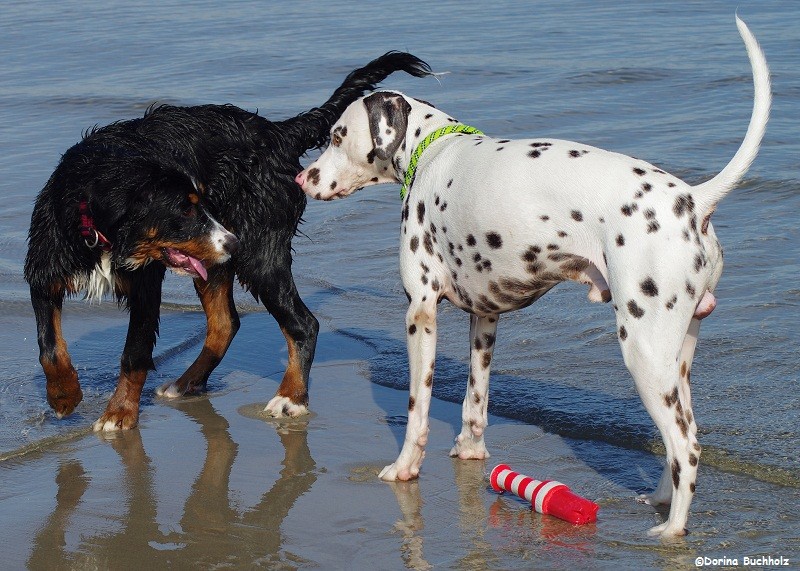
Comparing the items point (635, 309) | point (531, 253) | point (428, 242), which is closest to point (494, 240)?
point (531, 253)

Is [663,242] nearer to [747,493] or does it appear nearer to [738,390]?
[747,493]

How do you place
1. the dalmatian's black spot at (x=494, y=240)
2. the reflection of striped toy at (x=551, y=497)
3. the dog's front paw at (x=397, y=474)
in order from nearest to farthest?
the reflection of striped toy at (x=551, y=497) < the dalmatian's black spot at (x=494, y=240) < the dog's front paw at (x=397, y=474)

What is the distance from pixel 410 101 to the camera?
566 centimetres

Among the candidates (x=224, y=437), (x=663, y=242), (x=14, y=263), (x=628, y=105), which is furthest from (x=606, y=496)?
(x=628, y=105)

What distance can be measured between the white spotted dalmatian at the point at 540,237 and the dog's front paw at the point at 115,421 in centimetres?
147

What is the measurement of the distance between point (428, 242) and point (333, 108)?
5.82ft

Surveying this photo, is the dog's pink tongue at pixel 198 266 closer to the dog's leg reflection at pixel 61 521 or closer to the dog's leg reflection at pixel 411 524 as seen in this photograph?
the dog's leg reflection at pixel 61 521

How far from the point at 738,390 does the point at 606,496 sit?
144cm

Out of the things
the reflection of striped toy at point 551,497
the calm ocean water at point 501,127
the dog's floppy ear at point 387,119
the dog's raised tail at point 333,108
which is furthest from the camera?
the dog's raised tail at point 333,108

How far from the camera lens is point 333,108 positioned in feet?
21.9

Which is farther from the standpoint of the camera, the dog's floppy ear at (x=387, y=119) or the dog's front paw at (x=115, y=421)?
the dog's front paw at (x=115, y=421)

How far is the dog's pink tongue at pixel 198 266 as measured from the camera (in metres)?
5.88

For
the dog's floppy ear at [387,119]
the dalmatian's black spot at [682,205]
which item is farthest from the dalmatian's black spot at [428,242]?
the dalmatian's black spot at [682,205]

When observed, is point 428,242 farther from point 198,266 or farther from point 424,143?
point 198,266
